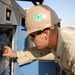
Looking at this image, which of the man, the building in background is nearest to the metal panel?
the building in background

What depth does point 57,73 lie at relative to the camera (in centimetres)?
305

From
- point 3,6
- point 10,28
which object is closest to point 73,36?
point 3,6

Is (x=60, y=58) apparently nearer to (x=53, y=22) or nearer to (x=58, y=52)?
(x=58, y=52)

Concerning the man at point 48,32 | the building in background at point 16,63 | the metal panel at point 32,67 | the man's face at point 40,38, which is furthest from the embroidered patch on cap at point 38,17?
the metal panel at point 32,67

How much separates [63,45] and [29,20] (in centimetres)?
41

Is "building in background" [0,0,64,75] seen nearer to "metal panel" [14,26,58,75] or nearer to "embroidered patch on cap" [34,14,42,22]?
"metal panel" [14,26,58,75]

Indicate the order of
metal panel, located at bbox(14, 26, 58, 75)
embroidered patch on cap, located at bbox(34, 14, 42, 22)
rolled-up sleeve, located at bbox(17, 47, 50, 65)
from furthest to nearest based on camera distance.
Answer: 1. metal panel, located at bbox(14, 26, 58, 75)
2. rolled-up sleeve, located at bbox(17, 47, 50, 65)
3. embroidered patch on cap, located at bbox(34, 14, 42, 22)

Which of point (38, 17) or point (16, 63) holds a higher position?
point (38, 17)

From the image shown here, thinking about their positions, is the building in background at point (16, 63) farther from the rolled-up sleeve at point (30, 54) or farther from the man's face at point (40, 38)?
the man's face at point (40, 38)

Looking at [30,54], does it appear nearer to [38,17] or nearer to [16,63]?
[16,63]

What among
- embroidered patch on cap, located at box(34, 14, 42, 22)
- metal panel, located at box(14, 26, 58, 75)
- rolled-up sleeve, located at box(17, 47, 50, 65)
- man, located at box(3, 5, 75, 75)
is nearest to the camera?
man, located at box(3, 5, 75, 75)

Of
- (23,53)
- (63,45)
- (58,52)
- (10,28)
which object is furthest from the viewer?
(10,28)

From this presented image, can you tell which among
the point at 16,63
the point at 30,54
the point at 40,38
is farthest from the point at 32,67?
the point at 40,38

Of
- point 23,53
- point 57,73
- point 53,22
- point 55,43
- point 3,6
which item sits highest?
point 3,6
